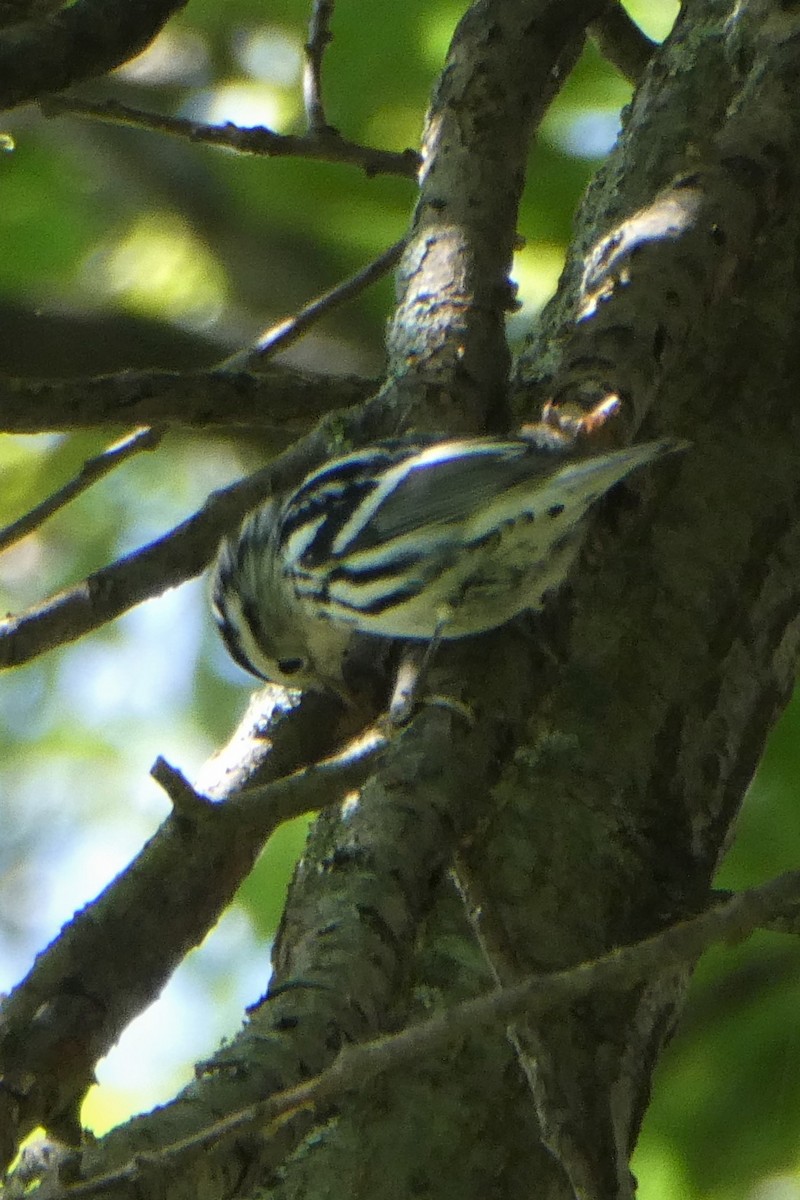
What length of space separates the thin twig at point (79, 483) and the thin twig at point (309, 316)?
0.84 ft

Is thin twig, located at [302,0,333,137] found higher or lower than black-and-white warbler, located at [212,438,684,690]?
higher

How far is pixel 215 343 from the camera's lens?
514cm

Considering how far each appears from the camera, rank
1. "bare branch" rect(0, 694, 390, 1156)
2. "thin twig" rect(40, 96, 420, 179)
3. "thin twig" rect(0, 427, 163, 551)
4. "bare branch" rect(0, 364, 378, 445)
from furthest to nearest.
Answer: "thin twig" rect(40, 96, 420, 179)
"thin twig" rect(0, 427, 163, 551)
"bare branch" rect(0, 364, 378, 445)
"bare branch" rect(0, 694, 390, 1156)

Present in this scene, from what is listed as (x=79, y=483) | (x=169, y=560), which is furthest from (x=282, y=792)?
(x=79, y=483)

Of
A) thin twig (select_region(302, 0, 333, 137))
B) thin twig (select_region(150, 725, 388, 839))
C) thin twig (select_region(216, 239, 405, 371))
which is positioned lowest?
thin twig (select_region(150, 725, 388, 839))

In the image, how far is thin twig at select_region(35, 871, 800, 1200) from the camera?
136 cm

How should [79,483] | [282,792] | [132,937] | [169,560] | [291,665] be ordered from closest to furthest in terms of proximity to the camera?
[282,792] < [132,937] < [169,560] < [291,665] < [79,483]

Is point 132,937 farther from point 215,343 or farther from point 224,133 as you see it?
point 215,343

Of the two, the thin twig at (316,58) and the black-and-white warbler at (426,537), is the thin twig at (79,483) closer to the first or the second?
the black-and-white warbler at (426,537)

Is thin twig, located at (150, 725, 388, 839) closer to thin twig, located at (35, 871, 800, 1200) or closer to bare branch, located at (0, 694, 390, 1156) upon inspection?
bare branch, located at (0, 694, 390, 1156)

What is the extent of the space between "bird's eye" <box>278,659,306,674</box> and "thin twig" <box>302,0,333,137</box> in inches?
51.0

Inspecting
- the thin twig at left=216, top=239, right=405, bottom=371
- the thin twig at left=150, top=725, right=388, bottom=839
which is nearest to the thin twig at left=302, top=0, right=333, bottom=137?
the thin twig at left=216, top=239, right=405, bottom=371

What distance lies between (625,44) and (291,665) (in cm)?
187

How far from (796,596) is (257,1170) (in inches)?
67.0
